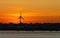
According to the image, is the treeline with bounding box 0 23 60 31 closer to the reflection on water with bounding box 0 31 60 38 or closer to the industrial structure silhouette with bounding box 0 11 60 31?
the industrial structure silhouette with bounding box 0 11 60 31

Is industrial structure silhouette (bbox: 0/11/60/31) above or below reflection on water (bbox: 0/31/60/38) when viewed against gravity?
above

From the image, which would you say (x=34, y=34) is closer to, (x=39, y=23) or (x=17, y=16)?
(x=39, y=23)

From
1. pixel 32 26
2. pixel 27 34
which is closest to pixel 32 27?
pixel 32 26

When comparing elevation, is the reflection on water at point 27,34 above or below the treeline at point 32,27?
below

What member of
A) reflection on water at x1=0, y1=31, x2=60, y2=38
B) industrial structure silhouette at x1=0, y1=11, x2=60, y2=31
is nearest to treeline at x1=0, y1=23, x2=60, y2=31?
industrial structure silhouette at x1=0, y1=11, x2=60, y2=31

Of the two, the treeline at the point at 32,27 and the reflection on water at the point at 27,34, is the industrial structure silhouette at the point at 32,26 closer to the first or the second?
the treeline at the point at 32,27

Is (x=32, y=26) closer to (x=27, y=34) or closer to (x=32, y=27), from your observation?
(x=32, y=27)

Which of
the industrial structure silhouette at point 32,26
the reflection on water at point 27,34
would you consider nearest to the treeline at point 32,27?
the industrial structure silhouette at point 32,26

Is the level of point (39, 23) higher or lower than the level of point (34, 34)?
higher

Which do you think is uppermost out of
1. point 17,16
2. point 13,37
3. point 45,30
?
point 17,16

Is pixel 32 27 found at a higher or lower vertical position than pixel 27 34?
higher


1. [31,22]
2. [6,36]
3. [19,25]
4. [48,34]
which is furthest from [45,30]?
[6,36]
